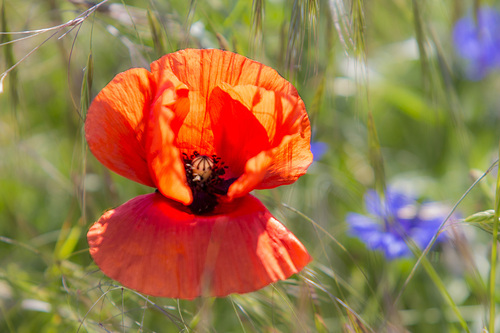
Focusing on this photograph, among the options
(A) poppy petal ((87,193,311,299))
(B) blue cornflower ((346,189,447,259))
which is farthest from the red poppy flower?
(B) blue cornflower ((346,189,447,259))

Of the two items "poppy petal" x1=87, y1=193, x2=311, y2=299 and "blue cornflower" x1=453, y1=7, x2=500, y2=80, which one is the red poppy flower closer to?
"poppy petal" x1=87, y1=193, x2=311, y2=299

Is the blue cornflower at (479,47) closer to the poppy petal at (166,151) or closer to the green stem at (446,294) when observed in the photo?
the green stem at (446,294)

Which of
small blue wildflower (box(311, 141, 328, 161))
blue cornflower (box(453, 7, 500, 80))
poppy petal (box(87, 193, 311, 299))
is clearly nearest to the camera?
poppy petal (box(87, 193, 311, 299))

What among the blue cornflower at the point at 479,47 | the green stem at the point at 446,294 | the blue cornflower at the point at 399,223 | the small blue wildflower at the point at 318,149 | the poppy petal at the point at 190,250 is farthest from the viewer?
the blue cornflower at the point at 479,47

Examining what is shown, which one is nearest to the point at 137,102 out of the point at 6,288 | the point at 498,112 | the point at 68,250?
the point at 68,250

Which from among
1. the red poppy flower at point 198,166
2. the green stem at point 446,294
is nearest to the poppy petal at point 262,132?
the red poppy flower at point 198,166

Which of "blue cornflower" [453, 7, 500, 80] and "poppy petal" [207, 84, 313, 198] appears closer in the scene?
"poppy petal" [207, 84, 313, 198]
